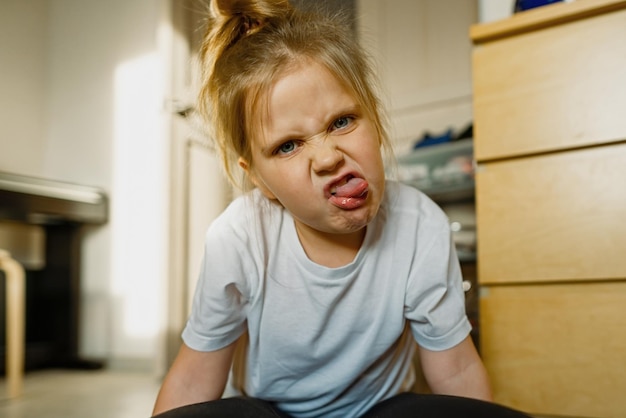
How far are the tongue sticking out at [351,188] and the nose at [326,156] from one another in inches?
0.8

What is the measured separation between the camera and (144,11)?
158 cm

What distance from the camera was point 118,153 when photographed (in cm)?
157

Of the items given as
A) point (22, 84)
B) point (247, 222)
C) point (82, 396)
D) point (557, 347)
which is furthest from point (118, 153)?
point (557, 347)

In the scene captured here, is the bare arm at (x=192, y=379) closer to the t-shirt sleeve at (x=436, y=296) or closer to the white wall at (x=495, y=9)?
the t-shirt sleeve at (x=436, y=296)

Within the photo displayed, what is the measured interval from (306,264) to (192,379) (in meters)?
0.19

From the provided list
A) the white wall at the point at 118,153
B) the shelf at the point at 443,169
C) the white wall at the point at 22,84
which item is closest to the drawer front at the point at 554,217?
the shelf at the point at 443,169

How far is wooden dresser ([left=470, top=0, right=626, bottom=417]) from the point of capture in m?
0.75

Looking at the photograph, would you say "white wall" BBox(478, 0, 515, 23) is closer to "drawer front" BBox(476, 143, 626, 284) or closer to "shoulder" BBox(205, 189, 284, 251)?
"drawer front" BBox(476, 143, 626, 284)

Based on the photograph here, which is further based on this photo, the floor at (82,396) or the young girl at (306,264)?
the floor at (82,396)

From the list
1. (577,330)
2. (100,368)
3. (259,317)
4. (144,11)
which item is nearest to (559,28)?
(577,330)

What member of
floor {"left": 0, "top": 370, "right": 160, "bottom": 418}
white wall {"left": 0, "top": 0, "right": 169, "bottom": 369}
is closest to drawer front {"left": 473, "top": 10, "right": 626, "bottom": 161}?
floor {"left": 0, "top": 370, "right": 160, "bottom": 418}

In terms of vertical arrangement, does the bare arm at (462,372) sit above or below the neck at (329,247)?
below

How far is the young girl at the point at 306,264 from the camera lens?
474 mm

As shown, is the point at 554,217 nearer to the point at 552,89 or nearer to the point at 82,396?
the point at 552,89
